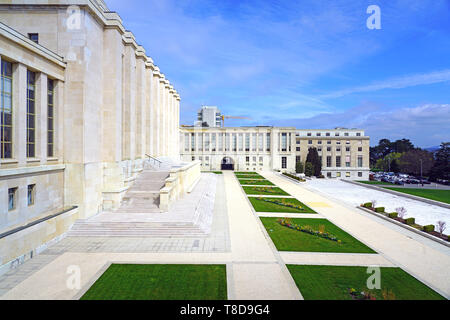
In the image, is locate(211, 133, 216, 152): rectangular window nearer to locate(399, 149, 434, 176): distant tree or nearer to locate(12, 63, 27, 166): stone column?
locate(12, 63, 27, 166): stone column

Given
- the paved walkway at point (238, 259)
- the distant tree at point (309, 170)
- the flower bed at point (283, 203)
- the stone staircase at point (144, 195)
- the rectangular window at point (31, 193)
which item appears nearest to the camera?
the paved walkway at point (238, 259)

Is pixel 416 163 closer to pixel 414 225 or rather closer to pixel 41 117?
pixel 414 225

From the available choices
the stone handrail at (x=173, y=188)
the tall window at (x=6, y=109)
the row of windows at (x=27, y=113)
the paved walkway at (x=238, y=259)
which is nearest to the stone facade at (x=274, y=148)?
the stone handrail at (x=173, y=188)

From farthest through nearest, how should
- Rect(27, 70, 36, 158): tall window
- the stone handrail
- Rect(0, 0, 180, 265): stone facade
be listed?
the stone handrail < Rect(27, 70, 36, 158): tall window < Rect(0, 0, 180, 265): stone facade

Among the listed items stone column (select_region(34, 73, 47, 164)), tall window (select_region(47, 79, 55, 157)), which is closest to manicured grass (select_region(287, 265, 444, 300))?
stone column (select_region(34, 73, 47, 164))

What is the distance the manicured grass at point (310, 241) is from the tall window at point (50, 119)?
1746 centimetres

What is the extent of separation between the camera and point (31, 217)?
1561cm

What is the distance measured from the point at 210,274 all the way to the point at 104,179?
14.9 m

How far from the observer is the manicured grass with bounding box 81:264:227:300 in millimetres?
10617

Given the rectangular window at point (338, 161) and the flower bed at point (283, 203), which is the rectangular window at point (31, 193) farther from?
the rectangular window at point (338, 161)

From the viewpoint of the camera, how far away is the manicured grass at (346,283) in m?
10.9

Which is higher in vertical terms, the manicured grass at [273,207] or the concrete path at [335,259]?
the manicured grass at [273,207]
